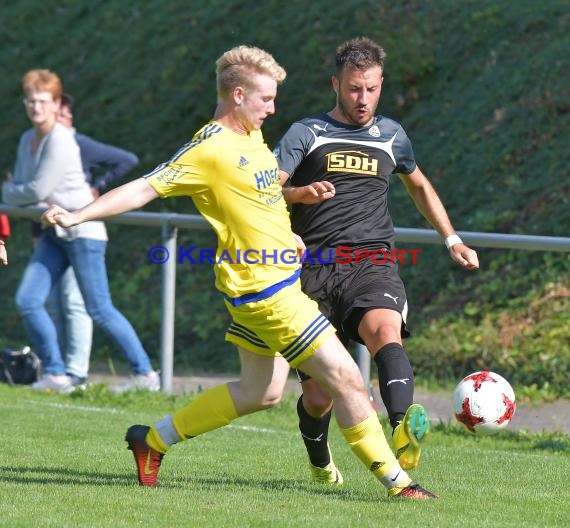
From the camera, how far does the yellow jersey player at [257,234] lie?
18.7ft

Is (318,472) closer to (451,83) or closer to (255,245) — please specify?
(255,245)

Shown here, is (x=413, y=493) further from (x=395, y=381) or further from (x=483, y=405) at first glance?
(x=483, y=405)

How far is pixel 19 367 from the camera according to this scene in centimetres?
1073

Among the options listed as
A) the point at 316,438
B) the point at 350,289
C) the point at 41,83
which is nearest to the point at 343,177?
the point at 350,289

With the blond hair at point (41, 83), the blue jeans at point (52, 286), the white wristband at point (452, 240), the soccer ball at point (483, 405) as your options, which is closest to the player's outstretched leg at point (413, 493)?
the soccer ball at point (483, 405)

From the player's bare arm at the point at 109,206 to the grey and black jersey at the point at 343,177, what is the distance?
3.50ft

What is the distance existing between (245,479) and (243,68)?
2110mm

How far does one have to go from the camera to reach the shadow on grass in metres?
6.24

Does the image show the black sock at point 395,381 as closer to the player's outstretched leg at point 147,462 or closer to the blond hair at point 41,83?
the player's outstretched leg at point 147,462

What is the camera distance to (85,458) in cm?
722

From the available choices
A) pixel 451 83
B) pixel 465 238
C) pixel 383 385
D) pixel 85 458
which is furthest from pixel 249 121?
pixel 451 83

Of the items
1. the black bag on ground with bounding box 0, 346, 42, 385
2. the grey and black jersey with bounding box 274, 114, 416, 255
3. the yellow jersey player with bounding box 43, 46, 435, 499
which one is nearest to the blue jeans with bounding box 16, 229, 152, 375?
the black bag on ground with bounding box 0, 346, 42, 385

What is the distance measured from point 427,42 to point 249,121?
9170 mm

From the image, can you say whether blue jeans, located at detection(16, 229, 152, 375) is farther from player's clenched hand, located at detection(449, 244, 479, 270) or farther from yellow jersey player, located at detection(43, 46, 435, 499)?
yellow jersey player, located at detection(43, 46, 435, 499)
